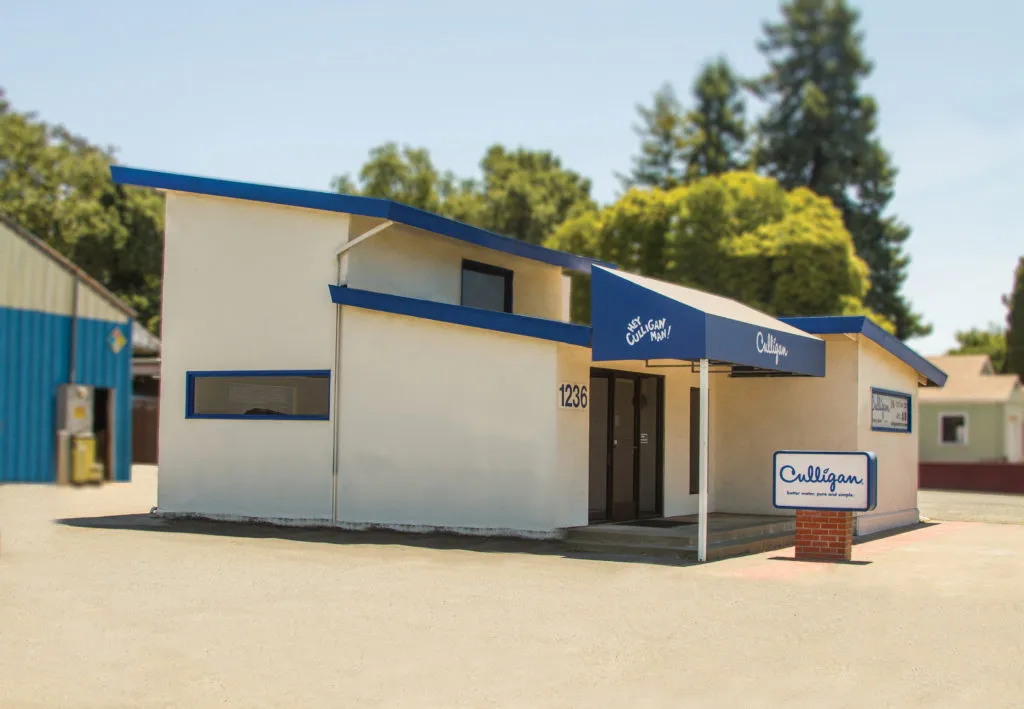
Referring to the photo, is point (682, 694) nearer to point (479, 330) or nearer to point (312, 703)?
point (312, 703)

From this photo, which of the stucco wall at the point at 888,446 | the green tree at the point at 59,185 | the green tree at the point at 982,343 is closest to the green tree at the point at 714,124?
the green tree at the point at 982,343

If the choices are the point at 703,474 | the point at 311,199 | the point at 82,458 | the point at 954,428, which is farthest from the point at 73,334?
the point at 954,428

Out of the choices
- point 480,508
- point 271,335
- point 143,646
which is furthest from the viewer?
point 271,335

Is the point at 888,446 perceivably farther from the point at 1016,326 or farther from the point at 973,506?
the point at 1016,326

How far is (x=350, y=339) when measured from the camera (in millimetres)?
15711

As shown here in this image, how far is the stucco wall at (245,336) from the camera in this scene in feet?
52.2

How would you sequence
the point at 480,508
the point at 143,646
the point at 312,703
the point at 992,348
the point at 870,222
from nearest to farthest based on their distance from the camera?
the point at 312,703
the point at 143,646
the point at 480,508
the point at 870,222
the point at 992,348

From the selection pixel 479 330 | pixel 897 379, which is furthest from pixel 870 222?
pixel 479 330

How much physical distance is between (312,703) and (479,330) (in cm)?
932

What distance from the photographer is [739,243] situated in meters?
43.4

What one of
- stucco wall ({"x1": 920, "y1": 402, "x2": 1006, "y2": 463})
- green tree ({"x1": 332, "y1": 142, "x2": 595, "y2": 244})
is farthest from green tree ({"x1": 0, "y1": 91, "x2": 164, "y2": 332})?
green tree ({"x1": 332, "y1": 142, "x2": 595, "y2": 244})

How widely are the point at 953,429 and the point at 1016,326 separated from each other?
62.6ft

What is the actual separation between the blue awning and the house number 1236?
3.60 feet

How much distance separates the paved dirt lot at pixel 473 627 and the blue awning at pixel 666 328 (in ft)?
8.31
